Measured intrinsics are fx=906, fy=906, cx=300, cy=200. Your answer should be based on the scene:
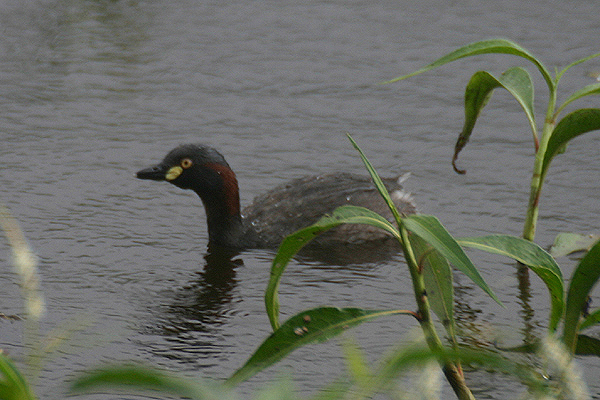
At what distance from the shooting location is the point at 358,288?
5.32 m

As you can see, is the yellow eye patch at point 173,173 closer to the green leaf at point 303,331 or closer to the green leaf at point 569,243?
the green leaf at point 569,243

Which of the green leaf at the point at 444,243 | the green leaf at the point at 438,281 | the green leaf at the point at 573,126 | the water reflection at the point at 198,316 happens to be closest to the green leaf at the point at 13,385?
the green leaf at the point at 444,243

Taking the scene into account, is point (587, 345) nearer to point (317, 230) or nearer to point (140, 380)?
point (317, 230)

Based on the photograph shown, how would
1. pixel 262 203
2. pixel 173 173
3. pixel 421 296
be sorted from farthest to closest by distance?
pixel 262 203 → pixel 173 173 → pixel 421 296

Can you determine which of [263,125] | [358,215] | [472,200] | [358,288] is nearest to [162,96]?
[263,125]

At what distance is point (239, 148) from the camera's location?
7.41 metres

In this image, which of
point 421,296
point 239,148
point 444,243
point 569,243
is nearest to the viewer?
point 444,243

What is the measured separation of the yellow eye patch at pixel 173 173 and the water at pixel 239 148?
0.36m

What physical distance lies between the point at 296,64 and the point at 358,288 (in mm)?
4470

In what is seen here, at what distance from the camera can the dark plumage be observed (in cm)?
611

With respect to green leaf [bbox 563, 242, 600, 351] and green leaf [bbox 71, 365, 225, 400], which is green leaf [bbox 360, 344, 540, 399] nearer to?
green leaf [bbox 71, 365, 225, 400]

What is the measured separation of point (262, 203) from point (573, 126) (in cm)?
328

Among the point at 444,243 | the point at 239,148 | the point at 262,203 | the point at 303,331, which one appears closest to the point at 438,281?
the point at 444,243

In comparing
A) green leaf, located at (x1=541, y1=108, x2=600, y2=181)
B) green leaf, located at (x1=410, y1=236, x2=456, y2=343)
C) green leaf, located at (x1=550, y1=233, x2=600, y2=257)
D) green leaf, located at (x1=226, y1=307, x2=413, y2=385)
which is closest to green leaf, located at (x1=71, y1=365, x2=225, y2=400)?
green leaf, located at (x1=226, y1=307, x2=413, y2=385)
